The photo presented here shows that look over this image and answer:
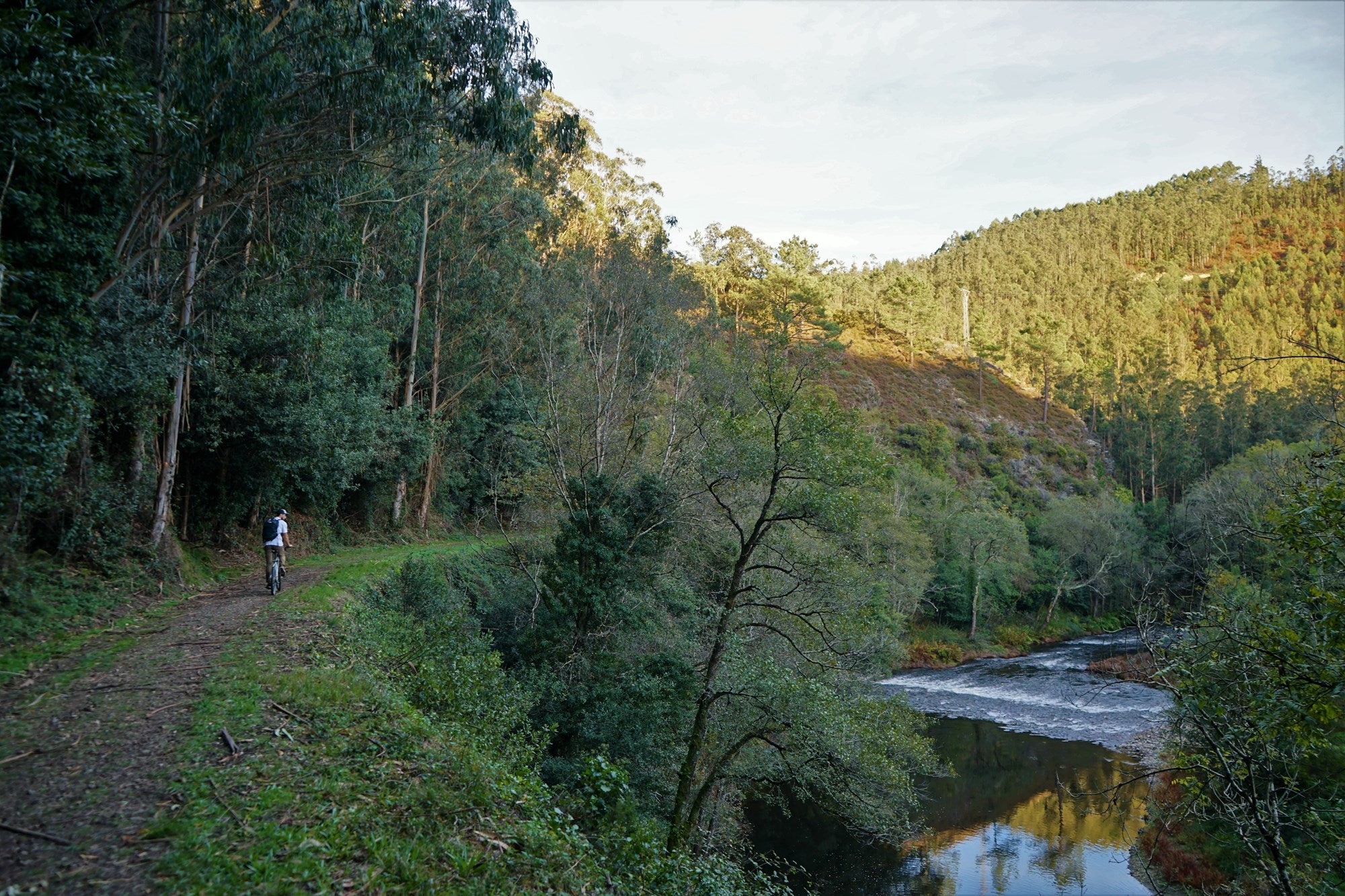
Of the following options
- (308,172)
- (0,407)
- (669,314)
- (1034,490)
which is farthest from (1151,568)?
(0,407)

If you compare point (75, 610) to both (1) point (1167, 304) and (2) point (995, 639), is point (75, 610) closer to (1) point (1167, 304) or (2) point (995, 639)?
(2) point (995, 639)

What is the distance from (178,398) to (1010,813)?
26.0 meters

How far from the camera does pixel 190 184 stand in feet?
47.5

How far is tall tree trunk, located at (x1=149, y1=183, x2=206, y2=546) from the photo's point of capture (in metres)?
15.6

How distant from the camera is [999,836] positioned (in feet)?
73.3

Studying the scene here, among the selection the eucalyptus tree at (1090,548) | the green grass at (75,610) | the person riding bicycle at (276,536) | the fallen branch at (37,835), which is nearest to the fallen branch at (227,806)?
the fallen branch at (37,835)

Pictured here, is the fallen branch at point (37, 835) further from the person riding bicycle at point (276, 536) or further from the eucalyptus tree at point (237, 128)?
the person riding bicycle at point (276, 536)

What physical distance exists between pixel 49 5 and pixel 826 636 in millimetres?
17153

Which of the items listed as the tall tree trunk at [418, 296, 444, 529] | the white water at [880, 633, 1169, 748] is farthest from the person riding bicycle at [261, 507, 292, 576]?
the white water at [880, 633, 1169, 748]

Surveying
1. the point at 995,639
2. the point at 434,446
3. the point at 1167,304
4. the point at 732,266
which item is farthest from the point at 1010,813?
the point at 1167,304

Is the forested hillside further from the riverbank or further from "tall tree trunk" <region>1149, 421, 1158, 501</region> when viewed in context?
the riverbank

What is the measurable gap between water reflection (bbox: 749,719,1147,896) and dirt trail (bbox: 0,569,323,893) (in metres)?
16.3

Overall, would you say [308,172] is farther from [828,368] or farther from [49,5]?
[828,368]

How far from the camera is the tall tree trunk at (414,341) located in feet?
99.3
